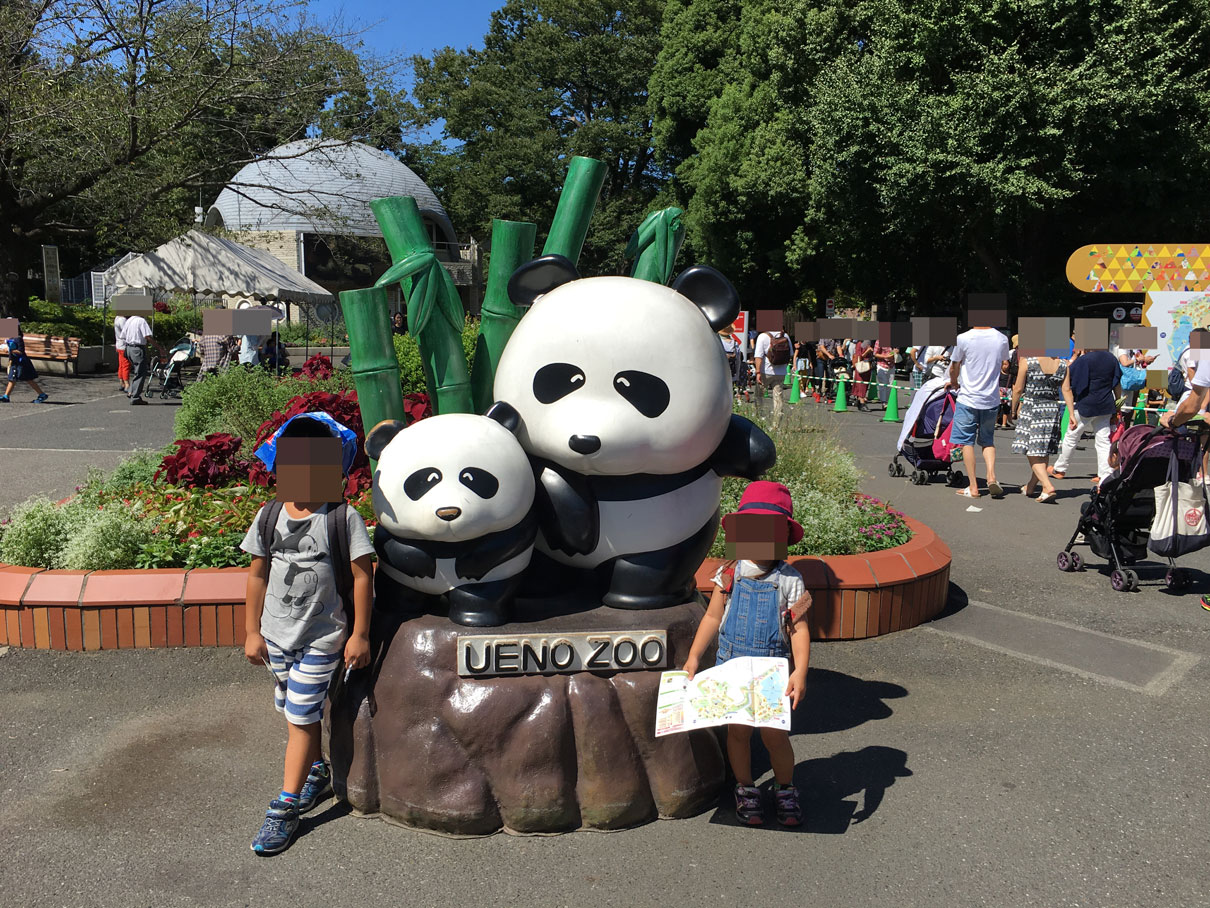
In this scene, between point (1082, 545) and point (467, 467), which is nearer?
point (467, 467)

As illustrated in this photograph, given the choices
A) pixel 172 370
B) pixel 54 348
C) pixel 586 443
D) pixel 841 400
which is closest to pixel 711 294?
pixel 586 443

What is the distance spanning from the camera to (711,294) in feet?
12.5

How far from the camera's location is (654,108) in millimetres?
34062

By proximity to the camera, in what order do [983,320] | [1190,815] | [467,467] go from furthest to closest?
[983,320]
[1190,815]
[467,467]

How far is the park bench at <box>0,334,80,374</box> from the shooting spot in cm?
1906

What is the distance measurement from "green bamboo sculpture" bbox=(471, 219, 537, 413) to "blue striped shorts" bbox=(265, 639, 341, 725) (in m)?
1.46

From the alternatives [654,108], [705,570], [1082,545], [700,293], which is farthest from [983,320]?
[654,108]

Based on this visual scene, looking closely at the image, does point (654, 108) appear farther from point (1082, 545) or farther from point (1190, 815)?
point (1190, 815)

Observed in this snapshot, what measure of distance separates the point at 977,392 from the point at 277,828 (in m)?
7.61

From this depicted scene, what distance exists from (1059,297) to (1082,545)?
675 inches

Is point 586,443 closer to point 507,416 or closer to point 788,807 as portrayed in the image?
point 507,416

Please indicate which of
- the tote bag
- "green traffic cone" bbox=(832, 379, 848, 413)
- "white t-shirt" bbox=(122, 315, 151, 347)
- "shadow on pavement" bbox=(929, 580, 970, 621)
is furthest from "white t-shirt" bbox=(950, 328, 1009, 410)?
"white t-shirt" bbox=(122, 315, 151, 347)

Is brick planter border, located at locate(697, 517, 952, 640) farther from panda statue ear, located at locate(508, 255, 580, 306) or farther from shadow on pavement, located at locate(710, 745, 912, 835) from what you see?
panda statue ear, located at locate(508, 255, 580, 306)

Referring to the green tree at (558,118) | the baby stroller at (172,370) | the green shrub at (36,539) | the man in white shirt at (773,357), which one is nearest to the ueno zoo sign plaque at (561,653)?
the green shrub at (36,539)
